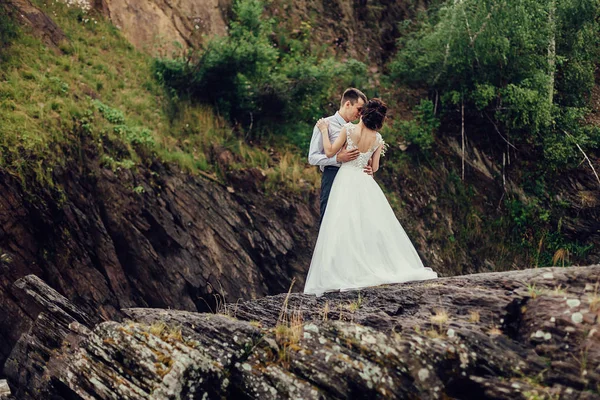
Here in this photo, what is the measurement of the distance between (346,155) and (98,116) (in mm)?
6825

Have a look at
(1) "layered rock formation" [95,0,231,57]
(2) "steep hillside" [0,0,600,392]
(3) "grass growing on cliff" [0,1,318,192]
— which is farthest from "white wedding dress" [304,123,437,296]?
(1) "layered rock formation" [95,0,231,57]

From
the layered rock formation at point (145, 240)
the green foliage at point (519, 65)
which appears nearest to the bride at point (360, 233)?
the layered rock formation at point (145, 240)

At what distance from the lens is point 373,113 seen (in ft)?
32.7

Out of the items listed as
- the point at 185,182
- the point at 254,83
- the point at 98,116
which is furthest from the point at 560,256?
the point at 98,116

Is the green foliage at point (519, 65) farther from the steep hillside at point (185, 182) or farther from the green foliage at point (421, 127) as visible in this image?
the steep hillside at point (185, 182)

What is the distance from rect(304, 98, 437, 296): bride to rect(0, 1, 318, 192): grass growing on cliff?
571 centimetres

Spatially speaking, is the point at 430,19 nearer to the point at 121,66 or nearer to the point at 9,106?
the point at 121,66

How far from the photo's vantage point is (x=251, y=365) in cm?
703

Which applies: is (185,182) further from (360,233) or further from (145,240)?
(360,233)

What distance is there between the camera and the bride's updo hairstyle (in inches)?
392

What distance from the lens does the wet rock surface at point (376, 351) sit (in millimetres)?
6488

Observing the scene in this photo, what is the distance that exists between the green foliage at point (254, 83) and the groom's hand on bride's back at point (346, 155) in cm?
767

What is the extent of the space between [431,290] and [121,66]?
1168 centimetres

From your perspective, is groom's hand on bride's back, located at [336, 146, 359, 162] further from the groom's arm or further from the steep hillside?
the steep hillside
